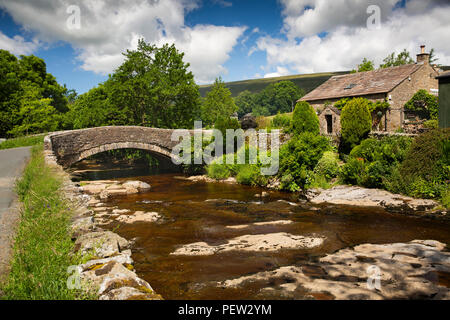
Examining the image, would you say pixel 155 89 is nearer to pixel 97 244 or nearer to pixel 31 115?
pixel 31 115

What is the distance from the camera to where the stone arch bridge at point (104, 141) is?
18.1 m

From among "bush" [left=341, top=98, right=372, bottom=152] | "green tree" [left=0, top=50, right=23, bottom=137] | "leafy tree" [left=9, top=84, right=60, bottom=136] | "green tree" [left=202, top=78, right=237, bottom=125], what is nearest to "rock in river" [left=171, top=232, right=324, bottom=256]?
"bush" [left=341, top=98, right=372, bottom=152]

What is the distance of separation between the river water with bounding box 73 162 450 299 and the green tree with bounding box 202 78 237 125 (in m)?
30.2

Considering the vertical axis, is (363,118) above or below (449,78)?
below

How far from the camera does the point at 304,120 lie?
2198 centimetres

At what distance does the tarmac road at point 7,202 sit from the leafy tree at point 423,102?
26407mm

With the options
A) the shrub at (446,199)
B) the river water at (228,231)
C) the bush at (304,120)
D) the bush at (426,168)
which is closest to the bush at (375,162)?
the bush at (426,168)

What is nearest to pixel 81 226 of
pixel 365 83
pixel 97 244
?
pixel 97 244

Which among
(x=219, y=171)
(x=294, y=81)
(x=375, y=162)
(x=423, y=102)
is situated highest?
(x=294, y=81)

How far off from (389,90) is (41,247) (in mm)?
25581
